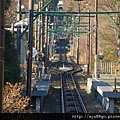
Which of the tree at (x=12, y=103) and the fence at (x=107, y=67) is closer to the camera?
the tree at (x=12, y=103)

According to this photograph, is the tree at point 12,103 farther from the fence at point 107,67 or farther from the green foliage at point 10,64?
the fence at point 107,67

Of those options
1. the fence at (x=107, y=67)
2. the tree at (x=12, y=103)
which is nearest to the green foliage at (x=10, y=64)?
the tree at (x=12, y=103)

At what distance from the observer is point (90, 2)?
Answer: 45.1 m

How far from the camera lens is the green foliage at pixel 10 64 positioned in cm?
1530

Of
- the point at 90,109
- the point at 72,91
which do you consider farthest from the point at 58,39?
the point at 90,109

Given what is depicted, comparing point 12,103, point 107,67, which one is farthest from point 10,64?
point 107,67

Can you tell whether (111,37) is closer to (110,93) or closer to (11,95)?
(110,93)

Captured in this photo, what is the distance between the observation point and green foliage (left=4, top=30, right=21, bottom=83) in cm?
1530

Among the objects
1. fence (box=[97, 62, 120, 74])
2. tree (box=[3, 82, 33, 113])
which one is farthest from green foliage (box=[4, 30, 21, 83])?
fence (box=[97, 62, 120, 74])

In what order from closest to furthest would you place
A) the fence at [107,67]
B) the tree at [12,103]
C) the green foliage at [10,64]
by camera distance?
1. the tree at [12,103]
2. the green foliage at [10,64]
3. the fence at [107,67]

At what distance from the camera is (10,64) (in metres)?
16.1

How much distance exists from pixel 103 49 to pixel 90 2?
18.0 ft

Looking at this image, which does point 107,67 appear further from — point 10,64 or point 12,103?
point 12,103

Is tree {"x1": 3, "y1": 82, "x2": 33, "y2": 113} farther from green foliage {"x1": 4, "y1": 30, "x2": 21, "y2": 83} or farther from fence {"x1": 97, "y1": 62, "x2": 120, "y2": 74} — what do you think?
fence {"x1": 97, "y1": 62, "x2": 120, "y2": 74}
